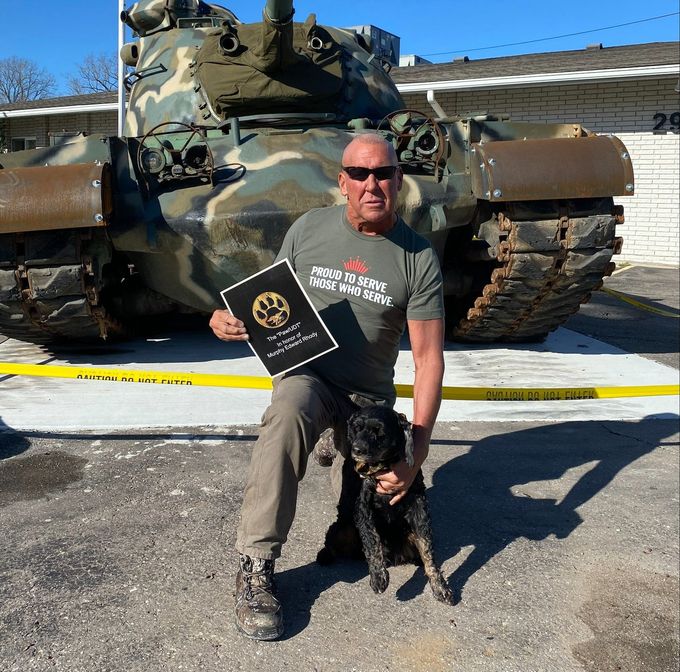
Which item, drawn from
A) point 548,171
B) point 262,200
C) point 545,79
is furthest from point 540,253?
point 545,79

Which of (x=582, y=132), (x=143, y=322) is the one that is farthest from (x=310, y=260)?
(x=143, y=322)

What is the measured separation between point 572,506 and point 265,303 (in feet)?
5.82

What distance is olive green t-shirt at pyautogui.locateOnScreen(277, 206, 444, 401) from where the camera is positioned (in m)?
2.99

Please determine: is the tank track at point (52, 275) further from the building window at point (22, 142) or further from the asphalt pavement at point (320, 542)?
the building window at point (22, 142)

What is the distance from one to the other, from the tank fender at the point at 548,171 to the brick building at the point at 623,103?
10.5 m

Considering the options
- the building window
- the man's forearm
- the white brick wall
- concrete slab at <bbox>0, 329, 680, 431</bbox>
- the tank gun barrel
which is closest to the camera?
the man's forearm

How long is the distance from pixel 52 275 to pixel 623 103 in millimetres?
13358

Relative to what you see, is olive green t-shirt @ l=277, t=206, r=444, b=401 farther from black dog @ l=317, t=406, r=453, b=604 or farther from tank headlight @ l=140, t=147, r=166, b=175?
tank headlight @ l=140, t=147, r=166, b=175

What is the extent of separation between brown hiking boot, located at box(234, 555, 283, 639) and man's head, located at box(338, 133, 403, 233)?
1.28 m

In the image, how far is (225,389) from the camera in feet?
18.7

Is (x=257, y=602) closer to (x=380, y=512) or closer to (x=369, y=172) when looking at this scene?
(x=380, y=512)

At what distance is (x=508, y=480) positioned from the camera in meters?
4.01

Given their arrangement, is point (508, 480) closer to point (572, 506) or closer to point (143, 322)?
point (572, 506)

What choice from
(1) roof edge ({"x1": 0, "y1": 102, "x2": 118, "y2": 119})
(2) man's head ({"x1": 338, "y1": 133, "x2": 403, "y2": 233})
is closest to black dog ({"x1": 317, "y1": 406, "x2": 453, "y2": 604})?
(2) man's head ({"x1": 338, "y1": 133, "x2": 403, "y2": 233})
